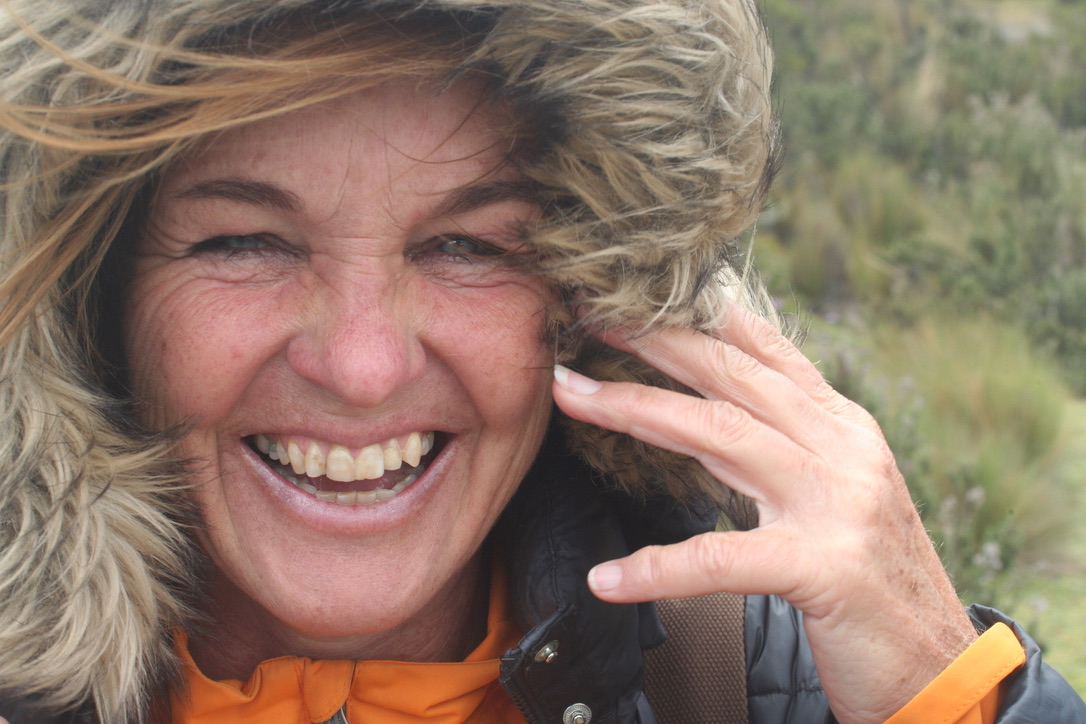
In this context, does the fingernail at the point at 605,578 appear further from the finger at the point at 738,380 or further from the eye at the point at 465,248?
the eye at the point at 465,248

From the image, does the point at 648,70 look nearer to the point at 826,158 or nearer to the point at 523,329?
the point at 523,329

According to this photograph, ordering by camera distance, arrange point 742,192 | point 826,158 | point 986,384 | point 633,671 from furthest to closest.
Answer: point 826,158 → point 986,384 → point 633,671 → point 742,192

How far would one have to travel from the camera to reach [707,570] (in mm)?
1525

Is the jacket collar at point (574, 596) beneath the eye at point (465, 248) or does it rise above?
beneath

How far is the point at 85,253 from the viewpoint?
5.13 ft

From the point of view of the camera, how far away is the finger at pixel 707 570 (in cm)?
152

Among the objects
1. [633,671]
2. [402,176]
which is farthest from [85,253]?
[633,671]

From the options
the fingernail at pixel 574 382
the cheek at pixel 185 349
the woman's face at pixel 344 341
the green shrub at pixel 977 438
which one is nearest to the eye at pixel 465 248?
the woman's face at pixel 344 341

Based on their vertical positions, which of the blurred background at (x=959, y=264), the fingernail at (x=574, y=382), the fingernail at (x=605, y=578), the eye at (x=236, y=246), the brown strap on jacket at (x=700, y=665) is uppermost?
the eye at (x=236, y=246)

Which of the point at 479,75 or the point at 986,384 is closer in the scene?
the point at 479,75

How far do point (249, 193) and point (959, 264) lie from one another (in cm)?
700

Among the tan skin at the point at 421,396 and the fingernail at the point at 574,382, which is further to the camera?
the fingernail at the point at 574,382

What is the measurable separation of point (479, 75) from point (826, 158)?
9.33m

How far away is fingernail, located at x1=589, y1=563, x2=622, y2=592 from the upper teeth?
385mm
